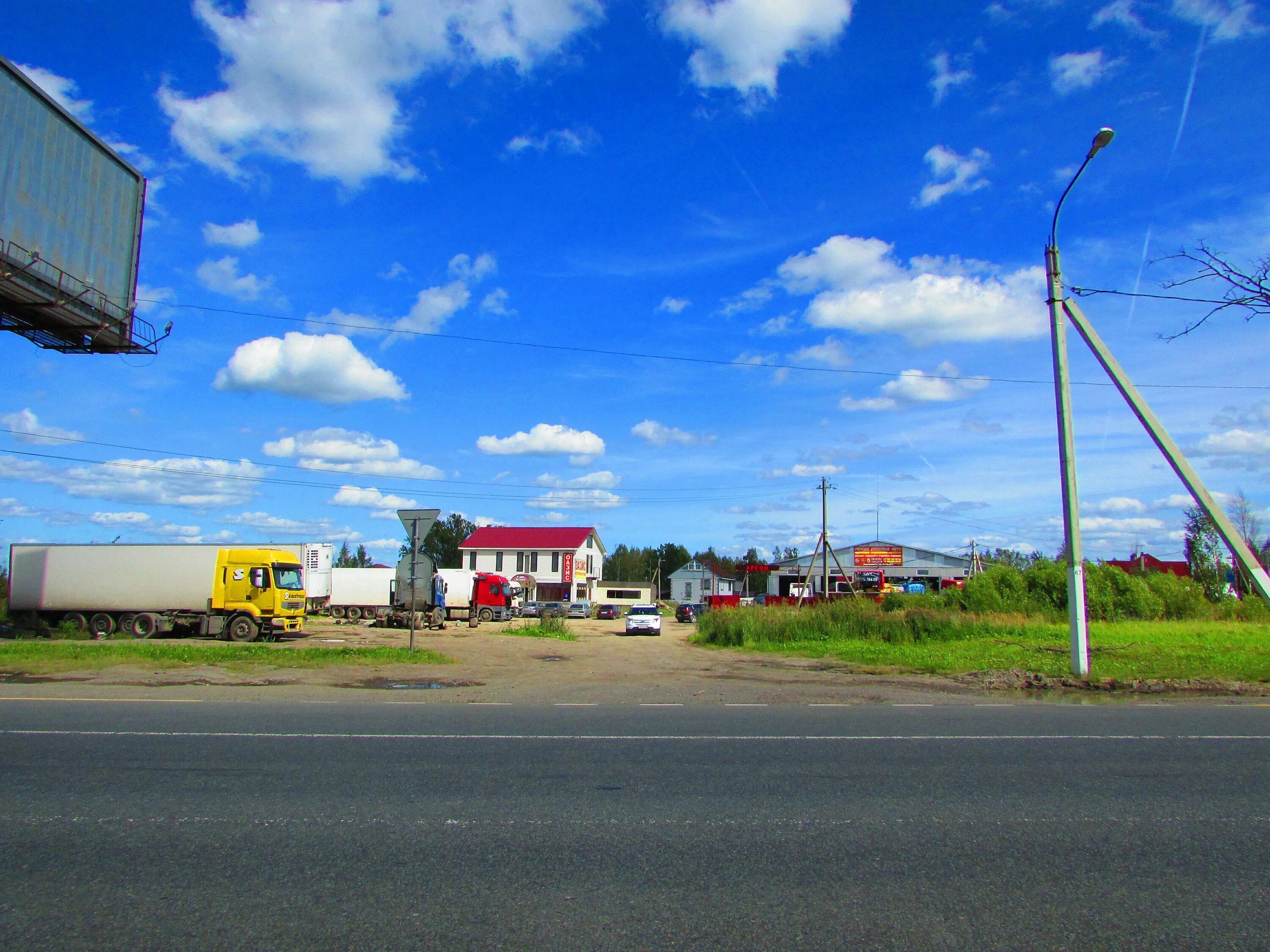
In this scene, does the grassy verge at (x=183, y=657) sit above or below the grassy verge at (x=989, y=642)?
below

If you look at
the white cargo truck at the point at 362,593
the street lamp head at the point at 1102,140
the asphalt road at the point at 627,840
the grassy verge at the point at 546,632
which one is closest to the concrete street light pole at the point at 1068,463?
the street lamp head at the point at 1102,140

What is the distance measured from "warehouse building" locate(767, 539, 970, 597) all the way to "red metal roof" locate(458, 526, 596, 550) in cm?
2103

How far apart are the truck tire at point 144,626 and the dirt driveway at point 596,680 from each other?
12362mm

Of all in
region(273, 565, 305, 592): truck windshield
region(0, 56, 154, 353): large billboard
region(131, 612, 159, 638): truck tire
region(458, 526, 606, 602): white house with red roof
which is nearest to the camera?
region(0, 56, 154, 353): large billboard

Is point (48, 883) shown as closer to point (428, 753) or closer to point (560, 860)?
point (560, 860)

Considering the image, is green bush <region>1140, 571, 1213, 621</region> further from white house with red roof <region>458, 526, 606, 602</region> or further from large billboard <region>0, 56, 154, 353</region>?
white house with red roof <region>458, 526, 606, 602</region>

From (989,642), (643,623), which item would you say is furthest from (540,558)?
(989,642)

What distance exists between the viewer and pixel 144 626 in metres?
30.5

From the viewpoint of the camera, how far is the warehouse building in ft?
226

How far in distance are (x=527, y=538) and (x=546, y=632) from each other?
48.3 metres

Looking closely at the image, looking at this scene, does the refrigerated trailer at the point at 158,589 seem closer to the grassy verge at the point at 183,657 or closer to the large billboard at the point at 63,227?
the grassy verge at the point at 183,657

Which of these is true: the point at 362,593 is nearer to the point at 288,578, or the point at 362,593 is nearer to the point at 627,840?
the point at 288,578

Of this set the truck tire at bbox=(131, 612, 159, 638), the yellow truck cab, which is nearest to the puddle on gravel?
the yellow truck cab

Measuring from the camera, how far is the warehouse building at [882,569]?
68750mm
